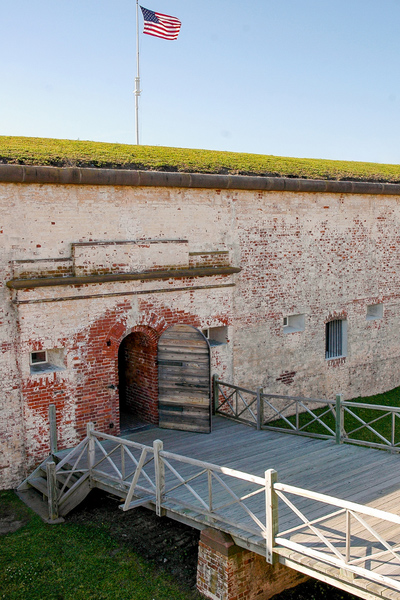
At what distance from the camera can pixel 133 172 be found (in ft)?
36.4

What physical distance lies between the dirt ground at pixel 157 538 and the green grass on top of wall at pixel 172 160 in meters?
6.42

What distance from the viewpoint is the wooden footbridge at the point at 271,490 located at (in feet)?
20.4

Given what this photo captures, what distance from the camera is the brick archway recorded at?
11.9m

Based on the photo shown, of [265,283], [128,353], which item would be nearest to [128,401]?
[128,353]

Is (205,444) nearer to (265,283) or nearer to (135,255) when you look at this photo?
(135,255)

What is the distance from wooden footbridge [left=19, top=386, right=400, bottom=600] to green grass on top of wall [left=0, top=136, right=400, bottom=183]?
5.54m

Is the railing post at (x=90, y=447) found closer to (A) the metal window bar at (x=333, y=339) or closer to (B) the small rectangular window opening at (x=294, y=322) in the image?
(B) the small rectangular window opening at (x=294, y=322)

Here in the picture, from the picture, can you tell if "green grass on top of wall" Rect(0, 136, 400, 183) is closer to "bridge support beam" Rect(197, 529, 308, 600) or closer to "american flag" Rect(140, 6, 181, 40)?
"american flag" Rect(140, 6, 181, 40)

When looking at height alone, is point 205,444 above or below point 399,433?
above

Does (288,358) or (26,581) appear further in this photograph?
(288,358)

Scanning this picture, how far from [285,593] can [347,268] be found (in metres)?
9.81

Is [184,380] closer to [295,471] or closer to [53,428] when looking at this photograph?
[53,428]

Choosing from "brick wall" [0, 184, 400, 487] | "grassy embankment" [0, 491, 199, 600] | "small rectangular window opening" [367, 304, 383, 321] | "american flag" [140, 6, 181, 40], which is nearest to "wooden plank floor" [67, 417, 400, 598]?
"grassy embankment" [0, 491, 199, 600]

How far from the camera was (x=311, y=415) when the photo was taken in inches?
500
